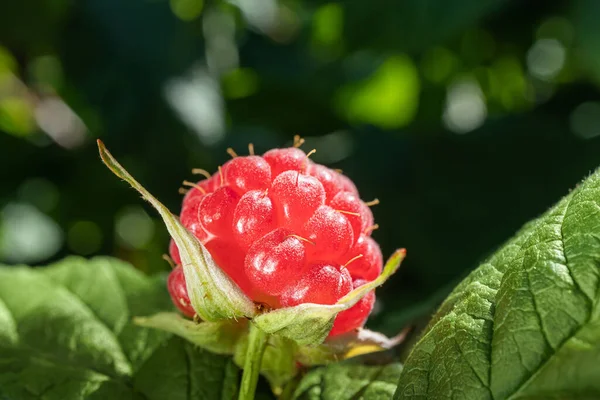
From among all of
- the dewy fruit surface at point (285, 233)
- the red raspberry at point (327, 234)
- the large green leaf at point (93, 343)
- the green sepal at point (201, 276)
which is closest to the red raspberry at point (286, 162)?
the dewy fruit surface at point (285, 233)

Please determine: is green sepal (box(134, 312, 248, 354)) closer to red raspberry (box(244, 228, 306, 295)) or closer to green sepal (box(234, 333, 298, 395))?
green sepal (box(234, 333, 298, 395))

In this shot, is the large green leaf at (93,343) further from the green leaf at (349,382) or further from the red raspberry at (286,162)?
the red raspberry at (286,162)

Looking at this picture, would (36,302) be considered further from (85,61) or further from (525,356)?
(85,61)

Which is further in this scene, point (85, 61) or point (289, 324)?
point (85, 61)

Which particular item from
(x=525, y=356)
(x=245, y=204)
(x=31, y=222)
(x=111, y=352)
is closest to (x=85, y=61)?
(x=31, y=222)

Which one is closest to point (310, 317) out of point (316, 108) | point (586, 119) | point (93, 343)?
point (93, 343)

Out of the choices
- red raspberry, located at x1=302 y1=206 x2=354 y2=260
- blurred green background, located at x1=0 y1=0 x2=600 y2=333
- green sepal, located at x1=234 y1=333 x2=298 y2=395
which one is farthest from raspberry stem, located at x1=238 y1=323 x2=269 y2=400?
blurred green background, located at x1=0 y1=0 x2=600 y2=333
